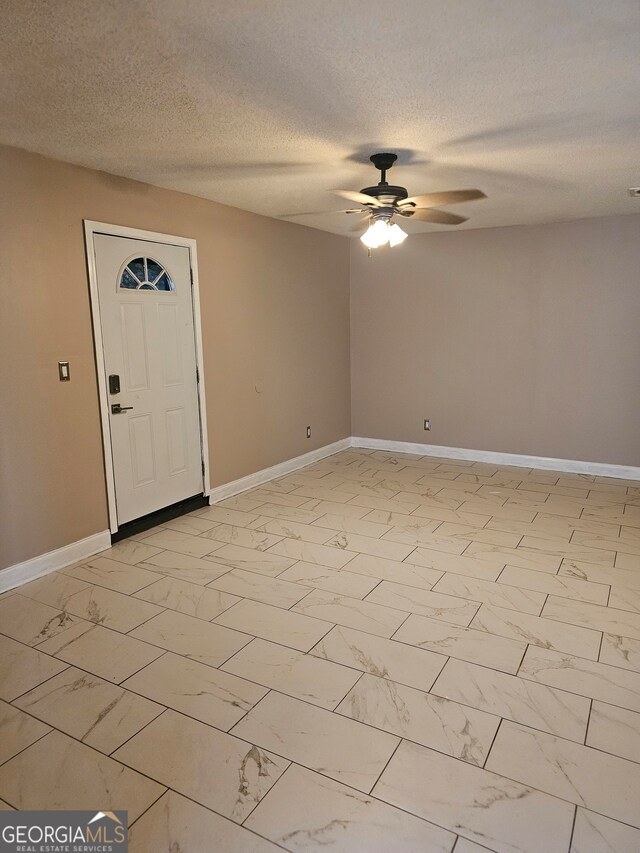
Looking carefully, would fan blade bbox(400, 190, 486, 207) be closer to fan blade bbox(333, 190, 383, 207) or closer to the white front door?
fan blade bbox(333, 190, 383, 207)

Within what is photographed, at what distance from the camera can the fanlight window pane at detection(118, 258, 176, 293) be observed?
390 centimetres

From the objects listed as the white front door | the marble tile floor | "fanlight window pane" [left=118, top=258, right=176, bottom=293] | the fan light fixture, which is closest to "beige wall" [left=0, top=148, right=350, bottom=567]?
the white front door

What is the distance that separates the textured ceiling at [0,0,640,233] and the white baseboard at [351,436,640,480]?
2.73m

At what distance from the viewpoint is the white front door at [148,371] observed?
3844mm

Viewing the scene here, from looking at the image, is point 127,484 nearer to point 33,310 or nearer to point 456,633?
point 33,310

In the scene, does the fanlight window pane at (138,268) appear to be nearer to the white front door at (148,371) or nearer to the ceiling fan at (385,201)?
the white front door at (148,371)

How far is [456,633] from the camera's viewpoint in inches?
111

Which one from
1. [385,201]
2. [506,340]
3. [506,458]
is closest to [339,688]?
[385,201]

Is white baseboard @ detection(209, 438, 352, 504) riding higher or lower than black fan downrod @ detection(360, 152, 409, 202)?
lower

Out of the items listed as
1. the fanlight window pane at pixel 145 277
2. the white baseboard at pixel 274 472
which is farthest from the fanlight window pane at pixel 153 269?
the white baseboard at pixel 274 472

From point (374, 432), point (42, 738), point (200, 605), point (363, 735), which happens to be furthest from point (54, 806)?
point (374, 432)

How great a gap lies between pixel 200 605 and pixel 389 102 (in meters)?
2.65

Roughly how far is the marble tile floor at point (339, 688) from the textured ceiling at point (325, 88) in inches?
96.2

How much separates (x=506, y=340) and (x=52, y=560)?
14.9 feet
